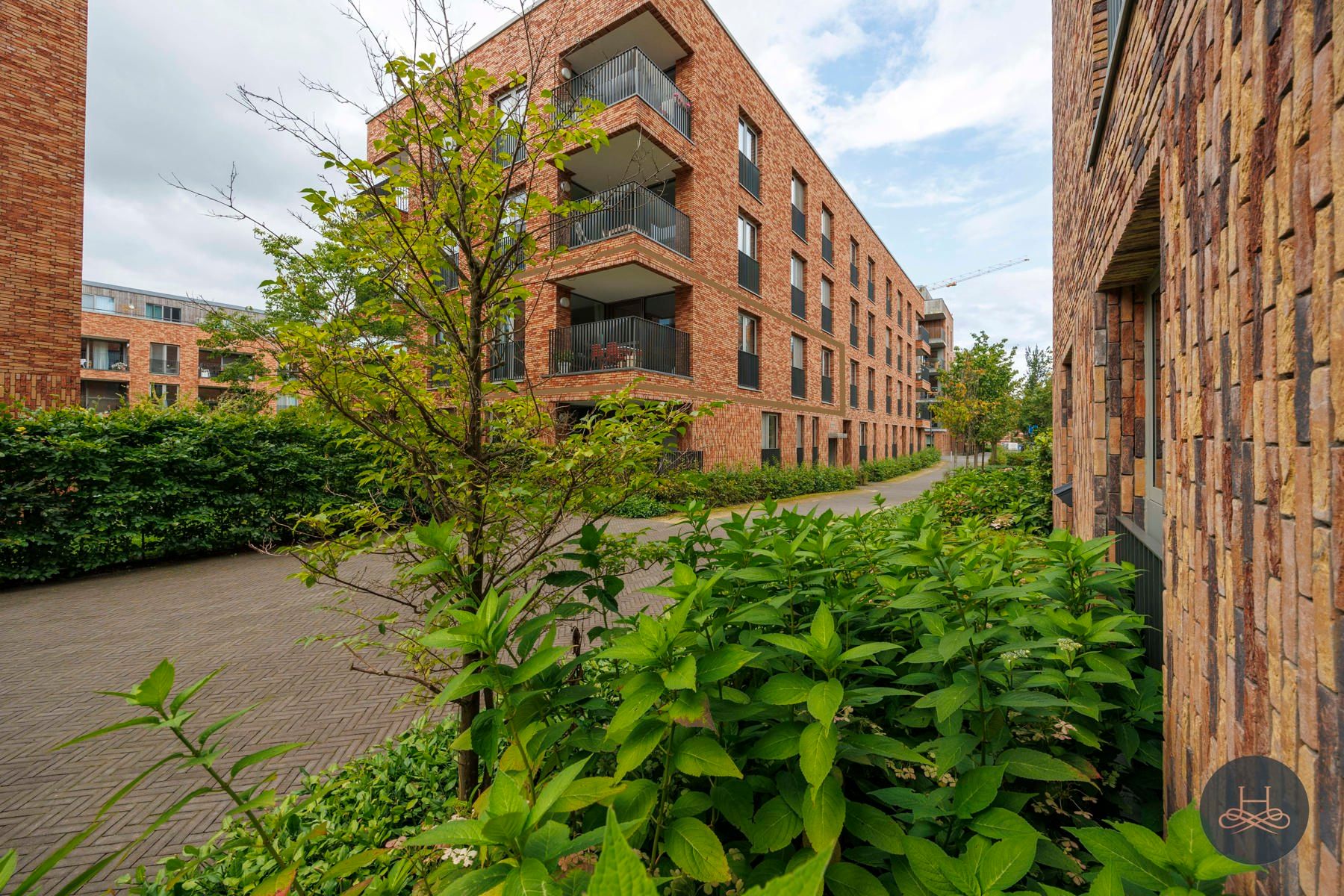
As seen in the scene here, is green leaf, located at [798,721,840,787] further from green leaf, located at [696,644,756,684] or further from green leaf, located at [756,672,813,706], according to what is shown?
green leaf, located at [696,644,756,684]

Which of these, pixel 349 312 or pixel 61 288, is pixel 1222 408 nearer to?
pixel 349 312

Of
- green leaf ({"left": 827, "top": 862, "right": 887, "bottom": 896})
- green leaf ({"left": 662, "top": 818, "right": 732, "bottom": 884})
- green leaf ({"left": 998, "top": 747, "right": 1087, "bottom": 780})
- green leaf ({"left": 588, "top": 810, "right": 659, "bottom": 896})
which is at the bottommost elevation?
green leaf ({"left": 827, "top": 862, "right": 887, "bottom": 896})

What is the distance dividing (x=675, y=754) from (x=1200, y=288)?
6.81 feet

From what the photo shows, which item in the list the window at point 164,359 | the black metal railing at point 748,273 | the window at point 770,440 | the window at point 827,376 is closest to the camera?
the black metal railing at point 748,273

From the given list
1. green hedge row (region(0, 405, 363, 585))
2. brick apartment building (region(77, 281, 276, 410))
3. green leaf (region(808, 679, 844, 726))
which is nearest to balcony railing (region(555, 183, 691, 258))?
green hedge row (region(0, 405, 363, 585))

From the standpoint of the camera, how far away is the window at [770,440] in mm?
19656

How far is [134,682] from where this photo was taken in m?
4.59

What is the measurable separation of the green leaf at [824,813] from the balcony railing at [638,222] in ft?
46.5

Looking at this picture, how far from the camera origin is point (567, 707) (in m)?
1.80

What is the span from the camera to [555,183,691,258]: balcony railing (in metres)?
14.4

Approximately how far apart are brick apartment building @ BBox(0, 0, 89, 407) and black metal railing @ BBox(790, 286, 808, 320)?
66.5 feet

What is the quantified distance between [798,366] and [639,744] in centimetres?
2258

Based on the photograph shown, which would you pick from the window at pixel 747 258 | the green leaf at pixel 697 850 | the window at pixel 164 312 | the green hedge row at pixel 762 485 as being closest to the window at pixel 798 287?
the window at pixel 747 258

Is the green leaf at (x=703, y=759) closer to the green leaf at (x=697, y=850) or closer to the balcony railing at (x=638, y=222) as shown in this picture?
the green leaf at (x=697, y=850)
